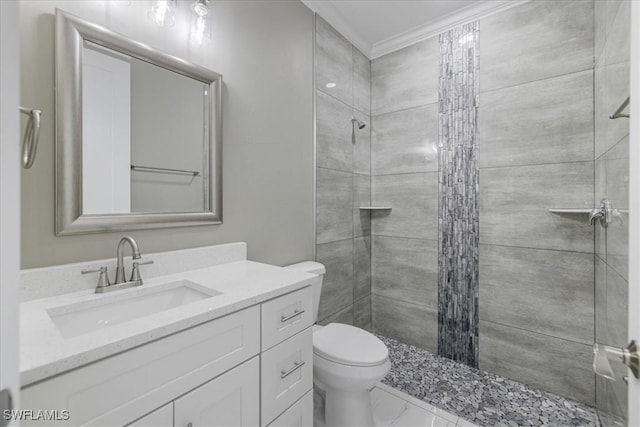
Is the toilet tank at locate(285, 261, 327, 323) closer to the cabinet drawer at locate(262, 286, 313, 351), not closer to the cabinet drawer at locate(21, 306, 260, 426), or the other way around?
the cabinet drawer at locate(262, 286, 313, 351)

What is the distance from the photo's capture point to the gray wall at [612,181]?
35.1 inches

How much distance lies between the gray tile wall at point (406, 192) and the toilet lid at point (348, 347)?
2.90 ft

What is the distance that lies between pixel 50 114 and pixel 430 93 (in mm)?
2290

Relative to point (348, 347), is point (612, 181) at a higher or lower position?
higher

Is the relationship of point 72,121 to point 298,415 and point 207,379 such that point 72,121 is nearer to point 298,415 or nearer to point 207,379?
point 207,379

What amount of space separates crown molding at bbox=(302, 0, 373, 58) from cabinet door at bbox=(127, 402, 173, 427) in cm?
228

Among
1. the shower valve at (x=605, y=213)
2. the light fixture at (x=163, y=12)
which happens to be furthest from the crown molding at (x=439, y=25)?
the light fixture at (x=163, y=12)

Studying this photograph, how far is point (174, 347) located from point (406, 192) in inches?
80.3

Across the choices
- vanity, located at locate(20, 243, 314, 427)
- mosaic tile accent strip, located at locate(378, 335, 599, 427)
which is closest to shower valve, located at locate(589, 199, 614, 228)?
mosaic tile accent strip, located at locate(378, 335, 599, 427)

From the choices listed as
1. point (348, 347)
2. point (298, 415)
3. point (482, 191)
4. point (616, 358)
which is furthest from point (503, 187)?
point (298, 415)

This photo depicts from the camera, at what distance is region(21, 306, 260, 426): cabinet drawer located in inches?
23.8

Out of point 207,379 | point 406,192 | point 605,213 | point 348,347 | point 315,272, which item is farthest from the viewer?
point 406,192

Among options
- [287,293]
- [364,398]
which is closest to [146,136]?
[287,293]

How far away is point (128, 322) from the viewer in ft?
2.48
